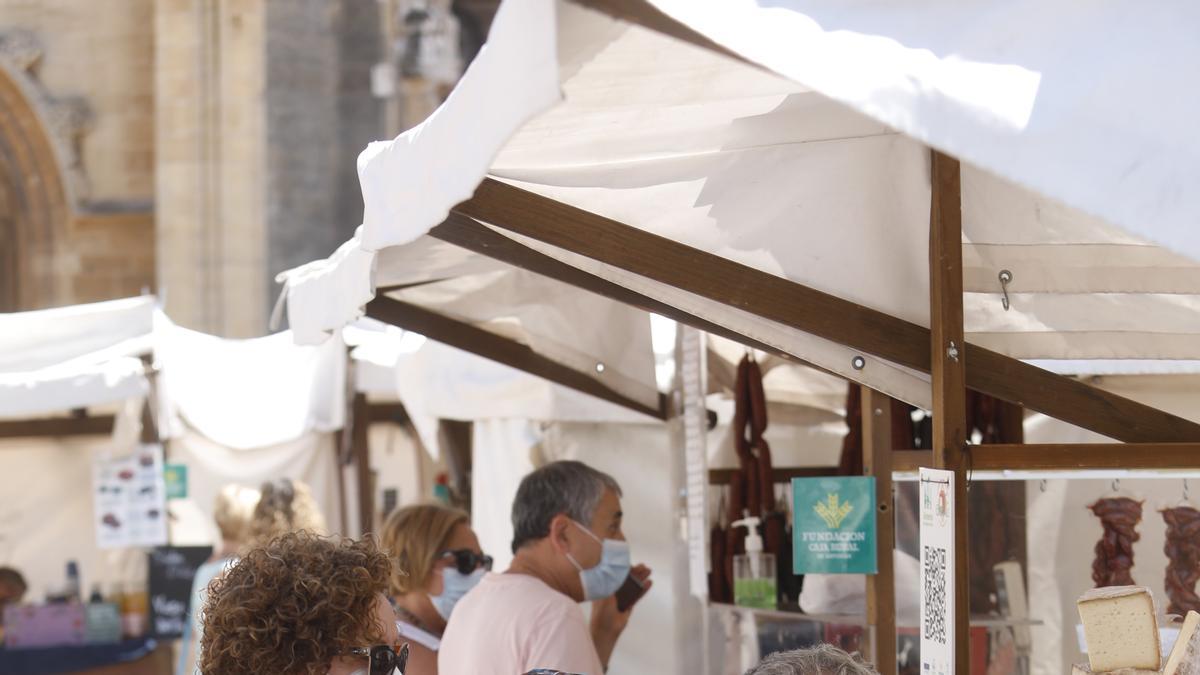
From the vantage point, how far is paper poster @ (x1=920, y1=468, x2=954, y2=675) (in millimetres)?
2482

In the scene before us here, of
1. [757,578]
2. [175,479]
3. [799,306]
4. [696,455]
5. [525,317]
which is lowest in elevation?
[757,578]

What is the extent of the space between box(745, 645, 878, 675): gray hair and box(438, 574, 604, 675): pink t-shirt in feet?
3.57

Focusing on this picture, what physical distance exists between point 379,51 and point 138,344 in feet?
28.5

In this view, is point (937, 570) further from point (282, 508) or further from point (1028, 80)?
point (282, 508)

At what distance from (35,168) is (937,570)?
12.5 m

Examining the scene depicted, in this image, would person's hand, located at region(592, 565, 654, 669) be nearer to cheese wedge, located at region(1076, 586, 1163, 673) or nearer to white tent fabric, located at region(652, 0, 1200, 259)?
cheese wedge, located at region(1076, 586, 1163, 673)

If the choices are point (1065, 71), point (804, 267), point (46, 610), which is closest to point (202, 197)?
point (46, 610)

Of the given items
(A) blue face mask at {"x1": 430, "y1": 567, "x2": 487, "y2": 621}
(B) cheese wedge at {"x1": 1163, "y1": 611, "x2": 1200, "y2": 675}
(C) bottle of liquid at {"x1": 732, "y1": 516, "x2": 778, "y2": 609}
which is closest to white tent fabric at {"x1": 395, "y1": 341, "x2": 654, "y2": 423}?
(A) blue face mask at {"x1": 430, "y1": 567, "x2": 487, "y2": 621}

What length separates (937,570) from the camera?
8.34 feet

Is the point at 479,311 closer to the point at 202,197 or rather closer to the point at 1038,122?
the point at 1038,122

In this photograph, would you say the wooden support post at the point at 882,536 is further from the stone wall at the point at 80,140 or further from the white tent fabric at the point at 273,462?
the stone wall at the point at 80,140

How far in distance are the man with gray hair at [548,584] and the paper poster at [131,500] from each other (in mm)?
4336

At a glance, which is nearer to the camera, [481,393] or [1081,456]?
[1081,456]

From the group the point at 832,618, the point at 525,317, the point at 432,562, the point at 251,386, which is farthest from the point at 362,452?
the point at 832,618
